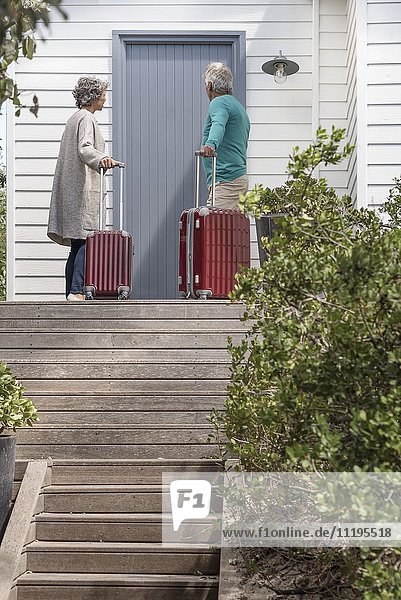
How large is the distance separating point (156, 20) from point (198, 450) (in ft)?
17.4

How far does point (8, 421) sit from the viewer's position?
4.84 m

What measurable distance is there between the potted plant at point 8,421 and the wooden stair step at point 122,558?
0.23m

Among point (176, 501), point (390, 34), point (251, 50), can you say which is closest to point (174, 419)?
point (176, 501)

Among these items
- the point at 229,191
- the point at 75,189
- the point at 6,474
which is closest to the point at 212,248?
the point at 229,191

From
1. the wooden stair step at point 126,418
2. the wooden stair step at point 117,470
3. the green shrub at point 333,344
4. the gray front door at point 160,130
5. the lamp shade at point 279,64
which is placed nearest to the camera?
the green shrub at point 333,344

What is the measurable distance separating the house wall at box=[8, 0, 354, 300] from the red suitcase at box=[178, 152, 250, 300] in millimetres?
1631

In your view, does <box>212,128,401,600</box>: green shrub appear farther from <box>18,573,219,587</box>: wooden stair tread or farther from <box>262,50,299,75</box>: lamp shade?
<box>262,50,299,75</box>: lamp shade

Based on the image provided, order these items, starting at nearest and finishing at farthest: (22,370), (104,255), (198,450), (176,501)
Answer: (176,501), (198,450), (22,370), (104,255)

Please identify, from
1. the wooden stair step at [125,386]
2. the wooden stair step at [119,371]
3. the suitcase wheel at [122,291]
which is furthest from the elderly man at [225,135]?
the wooden stair step at [125,386]

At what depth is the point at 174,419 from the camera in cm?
565

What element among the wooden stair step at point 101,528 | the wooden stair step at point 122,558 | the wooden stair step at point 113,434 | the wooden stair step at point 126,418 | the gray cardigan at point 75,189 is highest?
the gray cardigan at point 75,189

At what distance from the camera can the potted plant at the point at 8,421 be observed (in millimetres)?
4723

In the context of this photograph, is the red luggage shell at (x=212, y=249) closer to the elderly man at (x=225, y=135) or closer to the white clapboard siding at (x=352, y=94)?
the elderly man at (x=225, y=135)

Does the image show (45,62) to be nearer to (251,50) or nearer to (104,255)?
(251,50)
